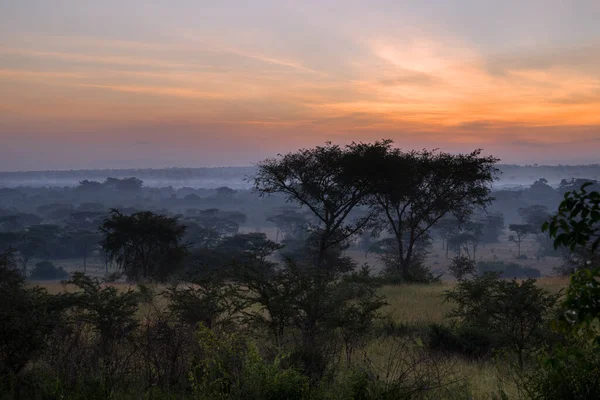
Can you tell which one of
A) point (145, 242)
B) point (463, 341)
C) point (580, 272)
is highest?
point (580, 272)

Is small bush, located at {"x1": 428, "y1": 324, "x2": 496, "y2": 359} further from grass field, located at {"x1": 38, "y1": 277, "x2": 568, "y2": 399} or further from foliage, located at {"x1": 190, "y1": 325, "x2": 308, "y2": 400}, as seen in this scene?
foliage, located at {"x1": 190, "y1": 325, "x2": 308, "y2": 400}

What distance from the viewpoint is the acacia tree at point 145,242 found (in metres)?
32.1

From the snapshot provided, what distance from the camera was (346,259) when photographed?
3972cm

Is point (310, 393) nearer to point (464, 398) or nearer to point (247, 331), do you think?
point (464, 398)

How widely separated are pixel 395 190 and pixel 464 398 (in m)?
22.8

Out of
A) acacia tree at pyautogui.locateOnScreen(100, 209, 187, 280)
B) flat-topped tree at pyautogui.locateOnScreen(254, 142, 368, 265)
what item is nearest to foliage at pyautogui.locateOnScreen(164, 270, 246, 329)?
flat-topped tree at pyautogui.locateOnScreen(254, 142, 368, 265)

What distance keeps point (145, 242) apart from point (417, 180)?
18.7 m

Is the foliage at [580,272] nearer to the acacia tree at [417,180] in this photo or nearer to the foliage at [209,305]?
the foliage at [209,305]

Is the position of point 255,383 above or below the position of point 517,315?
above

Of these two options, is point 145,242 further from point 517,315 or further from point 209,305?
point 517,315

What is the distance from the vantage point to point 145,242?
33.1 m

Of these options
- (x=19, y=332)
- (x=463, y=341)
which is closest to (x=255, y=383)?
(x=19, y=332)

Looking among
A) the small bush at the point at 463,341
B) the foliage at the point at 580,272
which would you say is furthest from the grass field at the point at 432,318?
the foliage at the point at 580,272

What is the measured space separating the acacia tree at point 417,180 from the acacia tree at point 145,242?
12946 millimetres
